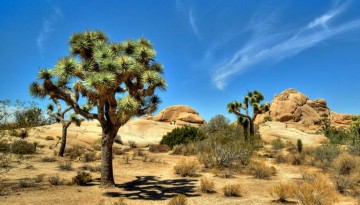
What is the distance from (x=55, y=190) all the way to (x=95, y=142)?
17158mm

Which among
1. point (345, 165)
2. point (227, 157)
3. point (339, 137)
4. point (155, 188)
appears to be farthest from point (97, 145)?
point (339, 137)

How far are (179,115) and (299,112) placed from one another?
24639 millimetres

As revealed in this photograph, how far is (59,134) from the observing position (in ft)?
94.5

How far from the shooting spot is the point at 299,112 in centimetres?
6172

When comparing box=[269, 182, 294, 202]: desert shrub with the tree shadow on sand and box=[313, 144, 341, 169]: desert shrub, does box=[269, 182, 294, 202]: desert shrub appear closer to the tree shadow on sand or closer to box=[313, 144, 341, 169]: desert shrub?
the tree shadow on sand

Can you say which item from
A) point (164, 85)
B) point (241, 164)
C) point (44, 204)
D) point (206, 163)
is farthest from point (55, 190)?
point (241, 164)

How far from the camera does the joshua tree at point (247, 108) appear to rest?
26758 mm

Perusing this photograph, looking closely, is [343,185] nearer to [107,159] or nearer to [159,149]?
[107,159]

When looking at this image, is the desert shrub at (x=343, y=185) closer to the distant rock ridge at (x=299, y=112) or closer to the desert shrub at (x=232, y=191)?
the desert shrub at (x=232, y=191)

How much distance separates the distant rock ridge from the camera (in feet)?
197

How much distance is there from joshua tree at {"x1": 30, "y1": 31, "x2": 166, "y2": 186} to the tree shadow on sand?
38.9 inches

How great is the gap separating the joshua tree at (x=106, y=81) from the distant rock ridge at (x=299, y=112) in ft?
159

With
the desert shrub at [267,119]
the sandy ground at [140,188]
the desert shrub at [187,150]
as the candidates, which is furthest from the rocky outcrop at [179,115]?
the sandy ground at [140,188]

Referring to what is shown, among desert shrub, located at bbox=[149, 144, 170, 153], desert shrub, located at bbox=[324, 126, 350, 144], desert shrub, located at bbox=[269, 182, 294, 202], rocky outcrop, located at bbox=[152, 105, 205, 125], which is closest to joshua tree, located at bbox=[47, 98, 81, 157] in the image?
desert shrub, located at bbox=[149, 144, 170, 153]
